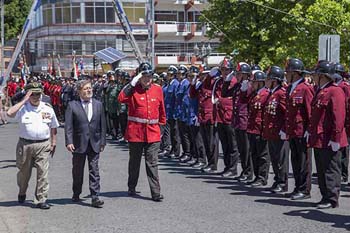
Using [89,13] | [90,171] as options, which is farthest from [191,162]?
[89,13]

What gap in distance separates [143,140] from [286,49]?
23161 mm

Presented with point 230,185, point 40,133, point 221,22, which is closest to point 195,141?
point 230,185

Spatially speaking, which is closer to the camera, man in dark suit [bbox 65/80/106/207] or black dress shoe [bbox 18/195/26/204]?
man in dark suit [bbox 65/80/106/207]

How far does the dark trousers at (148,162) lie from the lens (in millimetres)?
10336

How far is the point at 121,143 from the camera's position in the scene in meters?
20.1

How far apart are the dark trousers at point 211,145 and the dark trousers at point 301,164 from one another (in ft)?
9.92

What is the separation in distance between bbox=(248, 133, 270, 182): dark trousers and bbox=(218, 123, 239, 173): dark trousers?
1026 mm

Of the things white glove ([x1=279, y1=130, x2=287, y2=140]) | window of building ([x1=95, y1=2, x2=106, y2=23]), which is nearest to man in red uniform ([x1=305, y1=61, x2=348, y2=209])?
white glove ([x1=279, y1=130, x2=287, y2=140])

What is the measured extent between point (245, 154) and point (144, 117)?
262 centimetres

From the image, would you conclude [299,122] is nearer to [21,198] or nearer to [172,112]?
[21,198]

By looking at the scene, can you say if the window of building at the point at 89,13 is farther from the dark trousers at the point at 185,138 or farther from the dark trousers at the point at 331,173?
the dark trousers at the point at 331,173

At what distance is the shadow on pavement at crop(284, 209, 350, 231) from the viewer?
8.65 metres

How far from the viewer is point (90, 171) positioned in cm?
1010

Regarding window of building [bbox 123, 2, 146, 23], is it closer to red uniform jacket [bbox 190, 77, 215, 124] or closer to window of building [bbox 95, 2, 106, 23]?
window of building [bbox 95, 2, 106, 23]
